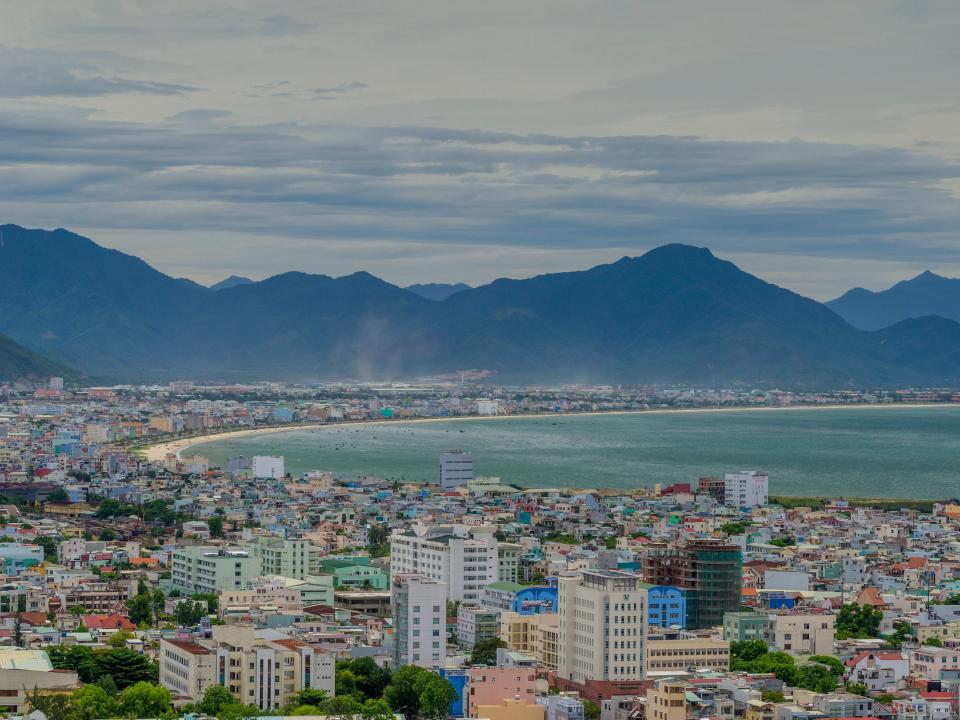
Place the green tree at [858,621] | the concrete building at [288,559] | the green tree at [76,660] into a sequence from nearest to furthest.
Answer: the green tree at [76,660] → the green tree at [858,621] → the concrete building at [288,559]

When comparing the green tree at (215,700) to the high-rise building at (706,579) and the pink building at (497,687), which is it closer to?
the pink building at (497,687)

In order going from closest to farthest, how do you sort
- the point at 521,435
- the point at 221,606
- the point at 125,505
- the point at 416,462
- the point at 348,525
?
1. the point at 221,606
2. the point at 348,525
3. the point at 125,505
4. the point at 416,462
5. the point at 521,435

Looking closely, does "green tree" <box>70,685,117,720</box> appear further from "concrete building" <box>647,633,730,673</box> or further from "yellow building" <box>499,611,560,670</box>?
"concrete building" <box>647,633,730,673</box>

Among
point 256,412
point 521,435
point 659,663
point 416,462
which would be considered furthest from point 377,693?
point 256,412

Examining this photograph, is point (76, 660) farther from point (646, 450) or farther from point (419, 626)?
point (646, 450)

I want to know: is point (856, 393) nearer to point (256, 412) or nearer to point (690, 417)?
point (690, 417)

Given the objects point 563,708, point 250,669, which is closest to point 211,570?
point 250,669

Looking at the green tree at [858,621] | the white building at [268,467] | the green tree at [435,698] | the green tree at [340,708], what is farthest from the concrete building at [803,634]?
the white building at [268,467]
